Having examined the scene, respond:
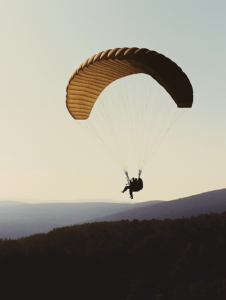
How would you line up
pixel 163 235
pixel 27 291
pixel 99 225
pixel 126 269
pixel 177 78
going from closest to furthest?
pixel 177 78 < pixel 27 291 < pixel 126 269 < pixel 163 235 < pixel 99 225

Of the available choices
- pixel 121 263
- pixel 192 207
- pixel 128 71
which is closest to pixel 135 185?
pixel 128 71

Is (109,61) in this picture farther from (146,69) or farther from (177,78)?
(177,78)

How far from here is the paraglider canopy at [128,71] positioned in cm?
1293

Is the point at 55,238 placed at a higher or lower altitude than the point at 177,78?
lower

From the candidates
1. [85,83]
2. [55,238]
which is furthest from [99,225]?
[85,83]

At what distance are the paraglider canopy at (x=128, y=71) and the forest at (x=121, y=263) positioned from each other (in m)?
14.1

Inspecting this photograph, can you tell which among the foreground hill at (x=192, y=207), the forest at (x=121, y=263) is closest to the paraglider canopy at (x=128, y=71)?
the forest at (x=121, y=263)

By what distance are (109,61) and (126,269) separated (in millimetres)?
17315

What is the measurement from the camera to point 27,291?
21.6m

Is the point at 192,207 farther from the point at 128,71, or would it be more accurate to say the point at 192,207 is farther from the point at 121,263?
the point at 128,71

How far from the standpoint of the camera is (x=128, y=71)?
1550 centimetres

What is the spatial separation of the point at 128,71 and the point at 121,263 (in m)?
16.6

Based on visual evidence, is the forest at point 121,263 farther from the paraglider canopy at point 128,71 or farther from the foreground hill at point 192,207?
the foreground hill at point 192,207

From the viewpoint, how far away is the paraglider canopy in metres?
12.9
